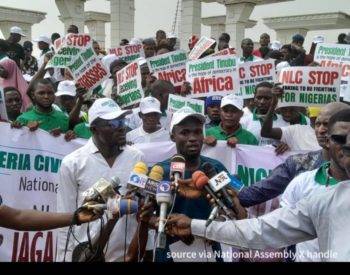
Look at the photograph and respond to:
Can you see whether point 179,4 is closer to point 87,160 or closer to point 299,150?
point 299,150

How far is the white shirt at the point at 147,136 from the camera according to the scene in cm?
612

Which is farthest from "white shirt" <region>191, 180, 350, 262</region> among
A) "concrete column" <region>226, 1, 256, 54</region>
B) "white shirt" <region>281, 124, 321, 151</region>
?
"concrete column" <region>226, 1, 256, 54</region>

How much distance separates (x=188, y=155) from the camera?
3953 mm

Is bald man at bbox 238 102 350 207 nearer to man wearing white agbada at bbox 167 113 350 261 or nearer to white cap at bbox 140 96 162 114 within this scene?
man wearing white agbada at bbox 167 113 350 261

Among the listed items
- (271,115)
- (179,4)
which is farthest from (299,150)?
(179,4)

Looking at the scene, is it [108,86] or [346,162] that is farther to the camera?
[108,86]

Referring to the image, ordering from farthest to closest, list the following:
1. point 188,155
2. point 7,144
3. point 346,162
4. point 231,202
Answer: point 7,144, point 188,155, point 231,202, point 346,162

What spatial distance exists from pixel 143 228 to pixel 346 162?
4.44ft

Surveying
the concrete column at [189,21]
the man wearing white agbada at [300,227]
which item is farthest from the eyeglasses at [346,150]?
the concrete column at [189,21]

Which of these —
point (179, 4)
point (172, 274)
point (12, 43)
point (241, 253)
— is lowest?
point (241, 253)

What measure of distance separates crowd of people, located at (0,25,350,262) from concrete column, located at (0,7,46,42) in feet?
40.0

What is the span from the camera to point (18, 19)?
19.8 metres

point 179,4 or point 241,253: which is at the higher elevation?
point 179,4

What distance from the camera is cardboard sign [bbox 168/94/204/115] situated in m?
6.43
